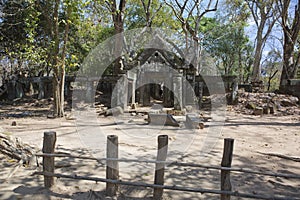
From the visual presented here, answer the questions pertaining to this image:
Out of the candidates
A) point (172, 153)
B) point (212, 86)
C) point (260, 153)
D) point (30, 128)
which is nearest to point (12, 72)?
point (30, 128)

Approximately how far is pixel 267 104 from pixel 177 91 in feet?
15.0

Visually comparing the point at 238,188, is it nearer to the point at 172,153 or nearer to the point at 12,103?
the point at 172,153

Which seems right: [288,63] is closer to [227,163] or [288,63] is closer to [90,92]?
[90,92]

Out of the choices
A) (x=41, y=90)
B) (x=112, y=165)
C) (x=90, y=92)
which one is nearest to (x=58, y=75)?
(x=90, y=92)

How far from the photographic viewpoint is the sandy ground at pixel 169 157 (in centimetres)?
324

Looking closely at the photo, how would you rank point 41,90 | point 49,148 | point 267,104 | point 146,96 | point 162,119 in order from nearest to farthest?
point 49,148
point 162,119
point 267,104
point 146,96
point 41,90

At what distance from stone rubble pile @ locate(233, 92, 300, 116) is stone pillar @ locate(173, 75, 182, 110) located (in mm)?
3021

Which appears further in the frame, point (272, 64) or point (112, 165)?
point (272, 64)

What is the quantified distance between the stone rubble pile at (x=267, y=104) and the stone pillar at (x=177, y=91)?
9.91 ft

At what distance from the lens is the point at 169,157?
4734 mm

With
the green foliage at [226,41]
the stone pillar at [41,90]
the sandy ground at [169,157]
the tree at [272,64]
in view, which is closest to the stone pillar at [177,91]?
the sandy ground at [169,157]

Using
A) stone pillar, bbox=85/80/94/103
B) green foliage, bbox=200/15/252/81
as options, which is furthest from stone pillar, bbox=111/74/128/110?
green foliage, bbox=200/15/252/81

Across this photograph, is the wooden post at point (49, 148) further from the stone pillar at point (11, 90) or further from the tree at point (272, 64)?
the tree at point (272, 64)

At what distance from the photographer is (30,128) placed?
7051mm
